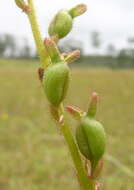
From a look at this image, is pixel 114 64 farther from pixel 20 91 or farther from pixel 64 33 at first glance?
pixel 64 33

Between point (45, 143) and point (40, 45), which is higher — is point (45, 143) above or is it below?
below

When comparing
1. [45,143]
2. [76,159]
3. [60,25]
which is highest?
[60,25]

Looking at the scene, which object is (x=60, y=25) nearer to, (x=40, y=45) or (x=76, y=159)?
(x=40, y=45)

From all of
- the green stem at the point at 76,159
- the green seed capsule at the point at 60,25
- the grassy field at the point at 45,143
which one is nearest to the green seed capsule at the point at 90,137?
the green stem at the point at 76,159

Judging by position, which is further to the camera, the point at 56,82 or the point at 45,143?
the point at 45,143

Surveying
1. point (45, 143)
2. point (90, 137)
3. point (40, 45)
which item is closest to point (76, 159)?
point (90, 137)

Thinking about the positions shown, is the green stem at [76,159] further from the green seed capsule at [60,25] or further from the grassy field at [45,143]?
the grassy field at [45,143]
